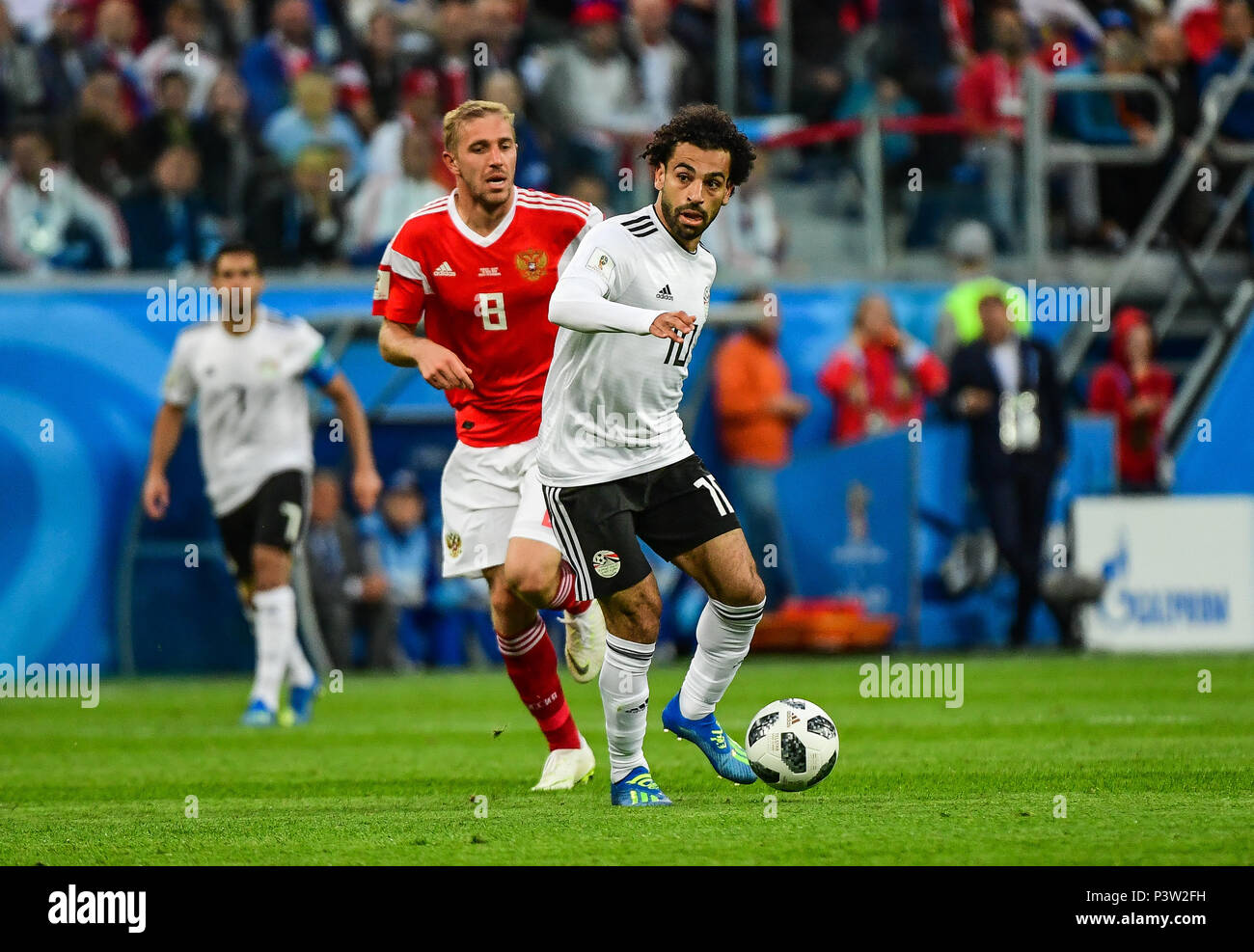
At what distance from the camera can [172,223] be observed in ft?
53.8

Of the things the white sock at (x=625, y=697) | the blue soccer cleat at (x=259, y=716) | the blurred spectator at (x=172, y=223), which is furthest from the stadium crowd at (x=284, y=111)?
the white sock at (x=625, y=697)

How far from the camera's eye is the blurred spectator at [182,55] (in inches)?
674

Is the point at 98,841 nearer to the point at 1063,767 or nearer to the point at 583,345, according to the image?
the point at 583,345

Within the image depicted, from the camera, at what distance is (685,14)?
18328mm

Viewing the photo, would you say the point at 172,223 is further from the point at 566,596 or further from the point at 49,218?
the point at 566,596

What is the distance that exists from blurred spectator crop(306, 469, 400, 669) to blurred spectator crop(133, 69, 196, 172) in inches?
116

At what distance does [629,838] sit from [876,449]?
10393 millimetres

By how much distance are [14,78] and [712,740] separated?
456 inches

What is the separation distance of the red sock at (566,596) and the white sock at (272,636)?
135 inches

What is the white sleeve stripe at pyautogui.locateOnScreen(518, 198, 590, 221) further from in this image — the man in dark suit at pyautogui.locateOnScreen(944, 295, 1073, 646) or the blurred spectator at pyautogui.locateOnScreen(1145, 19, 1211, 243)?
the blurred spectator at pyautogui.locateOnScreen(1145, 19, 1211, 243)

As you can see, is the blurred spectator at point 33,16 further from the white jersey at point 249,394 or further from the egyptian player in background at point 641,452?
the egyptian player in background at point 641,452

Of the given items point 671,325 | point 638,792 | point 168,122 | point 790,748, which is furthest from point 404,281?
point 168,122
